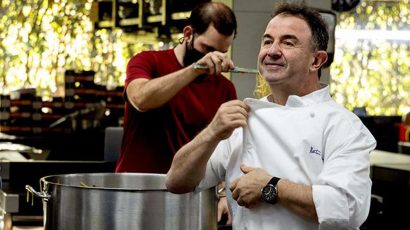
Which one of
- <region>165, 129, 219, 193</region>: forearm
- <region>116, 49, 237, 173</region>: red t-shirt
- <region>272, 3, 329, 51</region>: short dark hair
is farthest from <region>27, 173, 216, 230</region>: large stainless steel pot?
<region>116, 49, 237, 173</region>: red t-shirt

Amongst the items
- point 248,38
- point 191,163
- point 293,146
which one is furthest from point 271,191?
point 248,38

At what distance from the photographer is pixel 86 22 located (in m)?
9.74

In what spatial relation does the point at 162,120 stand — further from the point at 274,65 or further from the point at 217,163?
the point at 274,65

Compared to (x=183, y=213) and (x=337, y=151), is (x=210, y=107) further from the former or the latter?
(x=337, y=151)

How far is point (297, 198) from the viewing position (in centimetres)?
223

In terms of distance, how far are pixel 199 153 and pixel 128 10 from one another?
5.44 meters

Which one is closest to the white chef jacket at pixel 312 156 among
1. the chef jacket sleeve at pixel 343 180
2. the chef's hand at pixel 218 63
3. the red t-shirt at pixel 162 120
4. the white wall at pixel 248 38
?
the chef jacket sleeve at pixel 343 180

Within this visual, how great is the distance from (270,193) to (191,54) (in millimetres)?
1373

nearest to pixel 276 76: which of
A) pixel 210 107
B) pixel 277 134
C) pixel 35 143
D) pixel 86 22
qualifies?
pixel 277 134

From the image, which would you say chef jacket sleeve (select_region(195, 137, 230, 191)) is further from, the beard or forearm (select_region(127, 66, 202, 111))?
the beard

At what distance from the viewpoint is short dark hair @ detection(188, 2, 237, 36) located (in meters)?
3.51

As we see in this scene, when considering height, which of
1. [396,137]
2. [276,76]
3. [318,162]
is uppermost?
[276,76]

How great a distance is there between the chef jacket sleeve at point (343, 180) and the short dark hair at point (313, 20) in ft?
0.69

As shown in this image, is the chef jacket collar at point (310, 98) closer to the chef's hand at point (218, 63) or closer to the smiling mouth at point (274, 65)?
the smiling mouth at point (274, 65)
